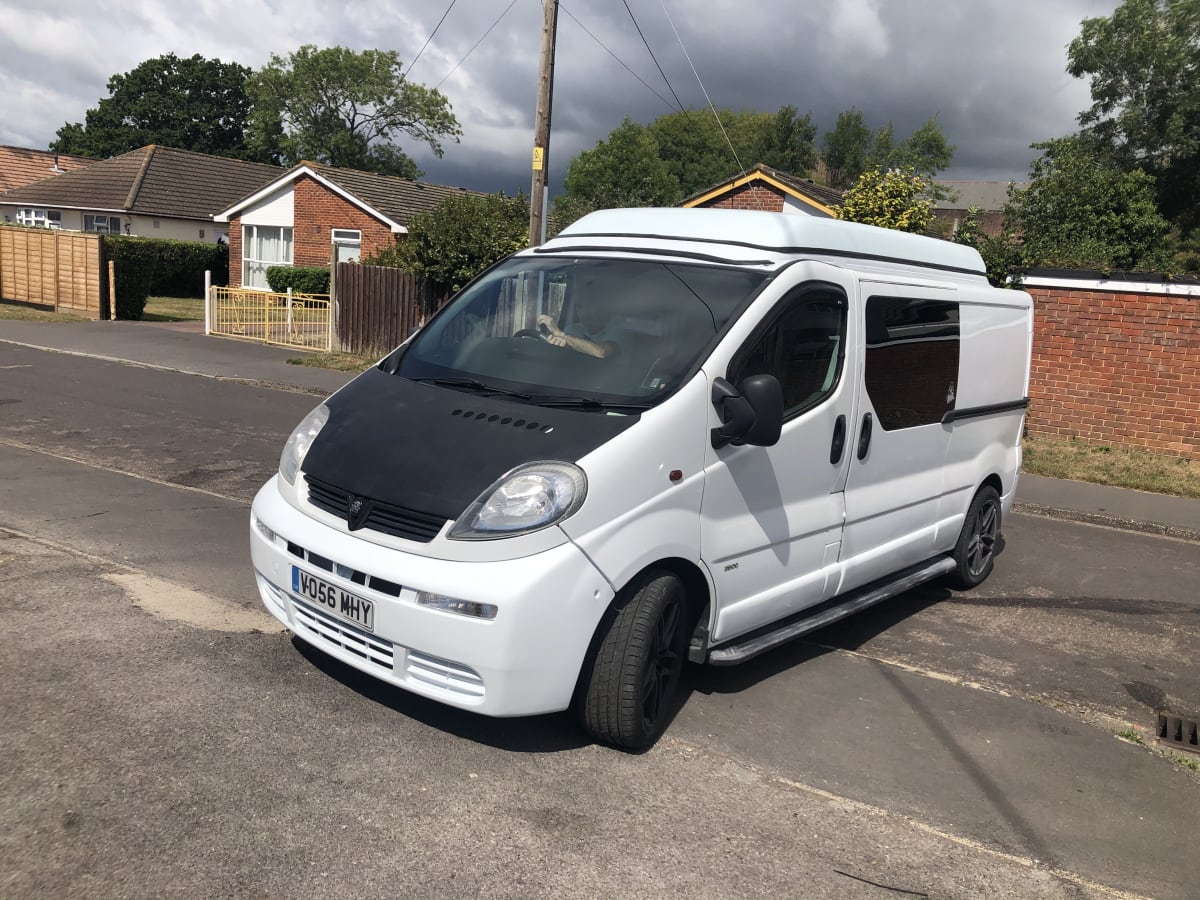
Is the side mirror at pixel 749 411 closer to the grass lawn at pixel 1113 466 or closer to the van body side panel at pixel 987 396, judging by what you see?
the van body side panel at pixel 987 396

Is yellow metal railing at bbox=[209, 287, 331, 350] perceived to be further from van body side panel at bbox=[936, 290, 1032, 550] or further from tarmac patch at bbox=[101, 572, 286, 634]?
van body side panel at bbox=[936, 290, 1032, 550]

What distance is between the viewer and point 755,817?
3502mm

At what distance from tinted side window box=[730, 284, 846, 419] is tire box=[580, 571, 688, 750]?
3.18 ft

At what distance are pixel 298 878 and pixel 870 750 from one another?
2402 millimetres

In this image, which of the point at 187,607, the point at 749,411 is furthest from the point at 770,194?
the point at 749,411

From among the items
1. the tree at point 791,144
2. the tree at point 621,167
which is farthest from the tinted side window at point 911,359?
the tree at point 791,144

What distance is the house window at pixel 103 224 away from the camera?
37656 millimetres

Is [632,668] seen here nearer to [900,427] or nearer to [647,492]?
[647,492]

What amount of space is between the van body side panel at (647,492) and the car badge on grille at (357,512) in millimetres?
793

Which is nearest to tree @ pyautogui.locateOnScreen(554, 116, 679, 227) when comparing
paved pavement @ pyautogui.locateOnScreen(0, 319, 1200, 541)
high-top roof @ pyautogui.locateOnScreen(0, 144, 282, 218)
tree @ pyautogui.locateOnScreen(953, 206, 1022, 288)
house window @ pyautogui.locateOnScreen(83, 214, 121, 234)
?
high-top roof @ pyautogui.locateOnScreen(0, 144, 282, 218)

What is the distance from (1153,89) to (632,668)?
131 feet

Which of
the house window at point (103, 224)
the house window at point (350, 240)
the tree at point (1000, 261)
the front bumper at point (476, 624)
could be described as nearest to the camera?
the front bumper at point (476, 624)

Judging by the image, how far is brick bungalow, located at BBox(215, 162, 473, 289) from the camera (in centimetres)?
2986

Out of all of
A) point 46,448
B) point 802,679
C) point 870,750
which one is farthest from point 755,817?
point 46,448
